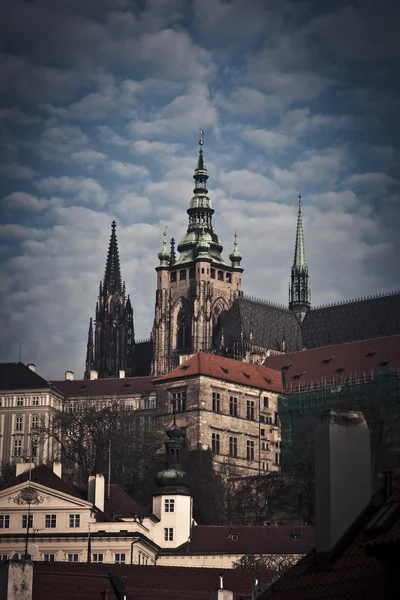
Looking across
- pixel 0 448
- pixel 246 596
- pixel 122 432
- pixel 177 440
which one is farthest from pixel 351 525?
pixel 0 448

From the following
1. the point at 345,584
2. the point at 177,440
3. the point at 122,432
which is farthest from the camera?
the point at 122,432

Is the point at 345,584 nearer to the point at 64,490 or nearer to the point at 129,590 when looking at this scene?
the point at 129,590

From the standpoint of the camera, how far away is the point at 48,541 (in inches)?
3851

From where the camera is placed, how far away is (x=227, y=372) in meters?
168

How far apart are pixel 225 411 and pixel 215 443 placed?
181 inches

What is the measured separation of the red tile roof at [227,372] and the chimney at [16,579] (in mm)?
135366

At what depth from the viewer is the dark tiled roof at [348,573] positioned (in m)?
15.7

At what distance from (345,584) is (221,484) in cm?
13606

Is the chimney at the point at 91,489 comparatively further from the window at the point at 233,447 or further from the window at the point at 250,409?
the window at the point at 250,409

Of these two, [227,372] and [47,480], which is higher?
[227,372]

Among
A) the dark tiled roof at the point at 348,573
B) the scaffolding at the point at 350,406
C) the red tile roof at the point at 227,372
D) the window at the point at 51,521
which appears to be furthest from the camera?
the red tile roof at the point at 227,372

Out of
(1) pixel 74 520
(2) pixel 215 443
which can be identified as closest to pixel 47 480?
(1) pixel 74 520

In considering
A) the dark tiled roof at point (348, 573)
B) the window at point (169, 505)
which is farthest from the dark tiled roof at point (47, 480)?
the dark tiled roof at point (348, 573)

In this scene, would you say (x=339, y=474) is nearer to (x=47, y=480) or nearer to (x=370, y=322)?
(x=47, y=480)
